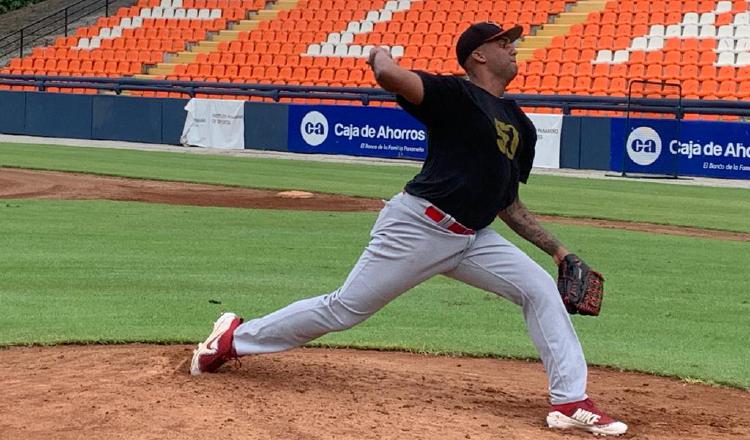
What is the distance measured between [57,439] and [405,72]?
2.10 m

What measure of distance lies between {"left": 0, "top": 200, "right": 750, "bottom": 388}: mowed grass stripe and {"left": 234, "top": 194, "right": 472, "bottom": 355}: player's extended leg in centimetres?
179

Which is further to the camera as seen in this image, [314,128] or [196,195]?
[314,128]

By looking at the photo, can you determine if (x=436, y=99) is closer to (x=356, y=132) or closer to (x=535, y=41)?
(x=356, y=132)

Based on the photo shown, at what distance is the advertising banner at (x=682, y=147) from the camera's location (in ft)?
74.6

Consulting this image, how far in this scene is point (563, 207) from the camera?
54.6 ft

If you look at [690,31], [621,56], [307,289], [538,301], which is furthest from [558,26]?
[538,301]

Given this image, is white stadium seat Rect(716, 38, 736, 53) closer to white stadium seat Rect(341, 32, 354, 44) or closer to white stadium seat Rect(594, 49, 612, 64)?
white stadium seat Rect(594, 49, 612, 64)

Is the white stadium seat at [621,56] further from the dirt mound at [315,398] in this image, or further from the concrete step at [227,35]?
the dirt mound at [315,398]

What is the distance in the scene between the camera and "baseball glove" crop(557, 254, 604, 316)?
5.66 metres

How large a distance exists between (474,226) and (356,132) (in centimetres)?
2210

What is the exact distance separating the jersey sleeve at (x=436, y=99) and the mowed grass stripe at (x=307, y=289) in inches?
98.3

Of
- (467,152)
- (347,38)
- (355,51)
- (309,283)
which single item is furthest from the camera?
(347,38)

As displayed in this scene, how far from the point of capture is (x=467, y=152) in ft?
17.4

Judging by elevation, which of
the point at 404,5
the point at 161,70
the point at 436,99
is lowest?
the point at 436,99
